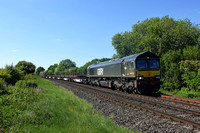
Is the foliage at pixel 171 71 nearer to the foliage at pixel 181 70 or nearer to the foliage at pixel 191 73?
the foliage at pixel 181 70

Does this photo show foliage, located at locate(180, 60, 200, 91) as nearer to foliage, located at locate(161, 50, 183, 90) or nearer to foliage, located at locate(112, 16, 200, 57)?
foliage, located at locate(161, 50, 183, 90)

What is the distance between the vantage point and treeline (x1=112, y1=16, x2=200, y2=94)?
16891mm

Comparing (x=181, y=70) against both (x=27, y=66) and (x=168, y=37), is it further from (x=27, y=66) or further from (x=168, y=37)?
(x=27, y=66)

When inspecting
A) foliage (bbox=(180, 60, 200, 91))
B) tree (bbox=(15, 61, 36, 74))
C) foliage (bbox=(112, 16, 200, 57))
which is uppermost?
foliage (bbox=(112, 16, 200, 57))

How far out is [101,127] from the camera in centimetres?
601

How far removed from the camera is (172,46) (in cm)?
2833

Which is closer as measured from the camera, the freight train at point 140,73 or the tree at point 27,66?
the freight train at point 140,73

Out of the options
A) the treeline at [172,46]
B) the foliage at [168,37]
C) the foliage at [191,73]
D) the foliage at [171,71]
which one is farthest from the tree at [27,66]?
the foliage at [191,73]

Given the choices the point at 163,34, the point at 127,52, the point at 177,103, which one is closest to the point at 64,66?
the point at 127,52

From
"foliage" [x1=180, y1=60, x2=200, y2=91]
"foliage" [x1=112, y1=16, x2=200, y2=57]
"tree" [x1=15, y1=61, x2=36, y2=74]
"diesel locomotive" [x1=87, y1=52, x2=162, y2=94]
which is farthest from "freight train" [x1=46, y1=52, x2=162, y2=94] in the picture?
"tree" [x1=15, y1=61, x2=36, y2=74]

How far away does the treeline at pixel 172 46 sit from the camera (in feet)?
55.4

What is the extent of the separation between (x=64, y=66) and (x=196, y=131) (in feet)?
540

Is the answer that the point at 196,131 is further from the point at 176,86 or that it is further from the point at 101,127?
the point at 176,86

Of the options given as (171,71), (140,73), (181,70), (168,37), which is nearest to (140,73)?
(140,73)
